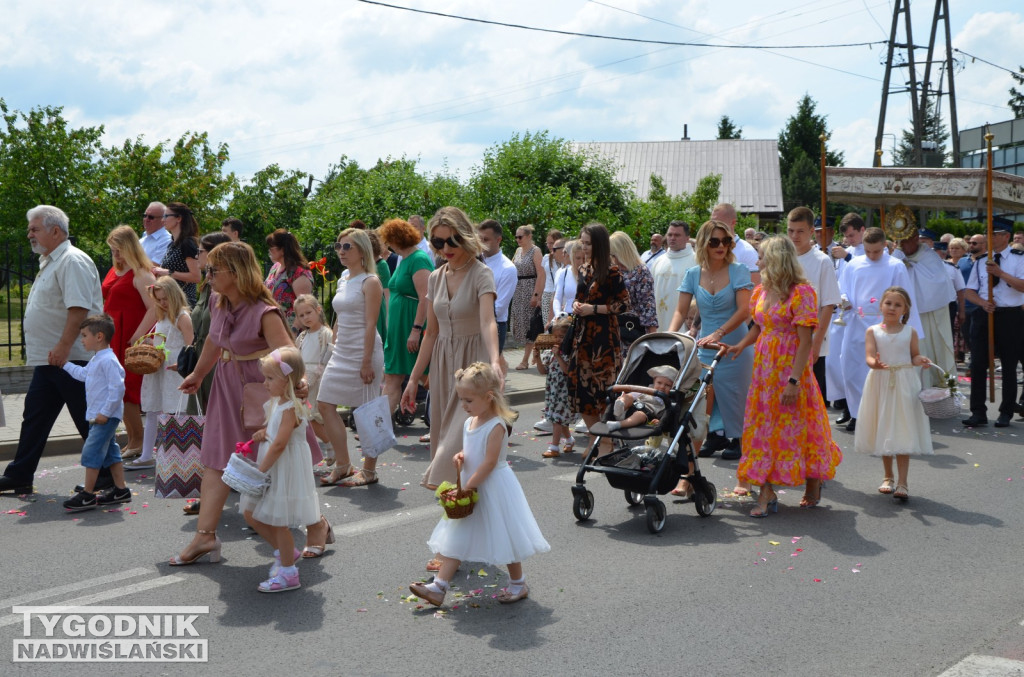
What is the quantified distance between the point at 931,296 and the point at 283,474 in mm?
8788

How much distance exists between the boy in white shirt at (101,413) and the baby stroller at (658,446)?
3.28m

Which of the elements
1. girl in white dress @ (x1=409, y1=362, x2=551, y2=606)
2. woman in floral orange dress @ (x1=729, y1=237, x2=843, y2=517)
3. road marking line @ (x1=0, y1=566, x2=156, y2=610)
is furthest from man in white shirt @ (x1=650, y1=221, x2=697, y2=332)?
road marking line @ (x1=0, y1=566, x2=156, y2=610)

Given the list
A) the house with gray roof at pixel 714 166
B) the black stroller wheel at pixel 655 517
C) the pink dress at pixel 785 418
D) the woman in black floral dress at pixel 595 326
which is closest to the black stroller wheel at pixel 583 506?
the black stroller wheel at pixel 655 517

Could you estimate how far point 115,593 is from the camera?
17.4 feet

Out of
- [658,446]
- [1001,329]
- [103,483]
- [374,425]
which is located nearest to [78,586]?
[103,483]

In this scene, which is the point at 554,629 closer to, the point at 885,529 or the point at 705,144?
the point at 885,529

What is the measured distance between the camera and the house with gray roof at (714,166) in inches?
2381

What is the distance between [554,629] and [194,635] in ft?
5.40

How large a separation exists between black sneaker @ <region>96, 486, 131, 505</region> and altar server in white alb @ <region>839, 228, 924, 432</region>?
699cm

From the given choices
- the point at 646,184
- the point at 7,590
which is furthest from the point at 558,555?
the point at 646,184

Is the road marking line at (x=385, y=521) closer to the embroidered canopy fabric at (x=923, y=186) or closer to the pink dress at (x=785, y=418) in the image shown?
the pink dress at (x=785, y=418)

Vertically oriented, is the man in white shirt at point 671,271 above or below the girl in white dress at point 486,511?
above

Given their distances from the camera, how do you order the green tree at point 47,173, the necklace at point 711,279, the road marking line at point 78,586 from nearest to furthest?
the road marking line at point 78,586 → the necklace at point 711,279 → the green tree at point 47,173

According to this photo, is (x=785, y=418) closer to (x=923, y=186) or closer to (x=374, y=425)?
(x=374, y=425)
